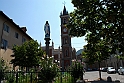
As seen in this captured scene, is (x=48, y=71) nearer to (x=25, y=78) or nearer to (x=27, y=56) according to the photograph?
(x=25, y=78)

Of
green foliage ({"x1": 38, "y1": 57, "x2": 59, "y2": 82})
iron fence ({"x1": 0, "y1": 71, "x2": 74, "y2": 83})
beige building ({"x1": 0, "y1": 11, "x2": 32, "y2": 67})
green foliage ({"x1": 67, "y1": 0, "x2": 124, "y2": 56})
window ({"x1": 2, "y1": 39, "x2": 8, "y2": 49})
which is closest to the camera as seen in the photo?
green foliage ({"x1": 67, "y1": 0, "x2": 124, "y2": 56})

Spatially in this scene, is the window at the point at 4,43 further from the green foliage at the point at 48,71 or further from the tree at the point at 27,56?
the green foliage at the point at 48,71

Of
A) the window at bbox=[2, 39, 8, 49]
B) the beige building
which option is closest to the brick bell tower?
the beige building

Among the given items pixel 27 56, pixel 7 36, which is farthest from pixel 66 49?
pixel 27 56

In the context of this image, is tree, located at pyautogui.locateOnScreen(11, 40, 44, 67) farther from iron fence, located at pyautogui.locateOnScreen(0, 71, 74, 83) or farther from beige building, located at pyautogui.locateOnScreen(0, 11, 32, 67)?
iron fence, located at pyautogui.locateOnScreen(0, 71, 74, 83)

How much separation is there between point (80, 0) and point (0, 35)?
1708 centimetres

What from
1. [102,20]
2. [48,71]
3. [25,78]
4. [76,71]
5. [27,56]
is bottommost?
[25,78]

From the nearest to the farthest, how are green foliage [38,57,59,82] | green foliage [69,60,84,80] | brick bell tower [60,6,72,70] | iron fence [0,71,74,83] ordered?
green foliage [38,57,59,82], iron fence [0,71,74,83], green foliage [69,60,84,80], brick bell tower [60,6,72,70]

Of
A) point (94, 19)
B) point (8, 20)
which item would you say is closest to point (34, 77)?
point (94, 19)

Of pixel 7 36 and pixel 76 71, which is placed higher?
pixel 7 36

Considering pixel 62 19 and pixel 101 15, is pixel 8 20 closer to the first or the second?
pixel 101 15

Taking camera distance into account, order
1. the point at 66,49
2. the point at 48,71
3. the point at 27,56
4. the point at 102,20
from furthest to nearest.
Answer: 1. the point at 66,49
2. the point at 27,56
3. the point at 48,71
4. the point at 102,20

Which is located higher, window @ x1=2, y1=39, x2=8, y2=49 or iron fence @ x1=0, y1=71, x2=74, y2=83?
window @ x1=2, y1=39, x2=8, y2=49

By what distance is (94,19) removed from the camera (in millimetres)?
7309
